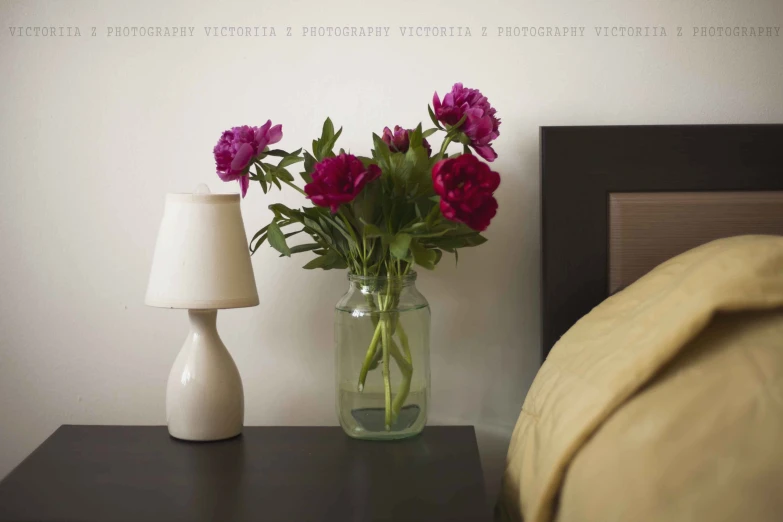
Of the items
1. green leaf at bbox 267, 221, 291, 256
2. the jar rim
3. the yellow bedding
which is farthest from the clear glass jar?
the yellow bedding

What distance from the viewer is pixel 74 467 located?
1.17 metres

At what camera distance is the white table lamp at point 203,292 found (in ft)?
4.01

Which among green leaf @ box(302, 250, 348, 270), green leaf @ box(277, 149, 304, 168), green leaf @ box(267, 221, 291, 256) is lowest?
green leaf @ box(302, 250, 348, 270)

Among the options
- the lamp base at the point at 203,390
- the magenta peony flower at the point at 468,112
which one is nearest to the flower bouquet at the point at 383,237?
the magenta peony flower at the point at 468,112

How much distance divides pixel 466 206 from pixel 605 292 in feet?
1.51

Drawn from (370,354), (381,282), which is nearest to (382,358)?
(370,354)

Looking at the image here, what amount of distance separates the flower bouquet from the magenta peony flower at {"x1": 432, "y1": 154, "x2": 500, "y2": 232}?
8 centimetres

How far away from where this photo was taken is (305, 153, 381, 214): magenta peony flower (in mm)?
1083

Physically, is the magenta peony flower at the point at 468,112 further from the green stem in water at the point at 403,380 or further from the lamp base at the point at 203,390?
the lamp base at the point at 203,390

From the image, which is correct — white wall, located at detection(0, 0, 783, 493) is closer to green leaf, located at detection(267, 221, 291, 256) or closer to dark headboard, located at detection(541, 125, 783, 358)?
dark headboard, located at detection(541, 125, 783, 358)

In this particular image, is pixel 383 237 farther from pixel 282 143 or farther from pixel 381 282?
pixel 282 143

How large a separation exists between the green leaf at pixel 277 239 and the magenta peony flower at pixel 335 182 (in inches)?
6.5

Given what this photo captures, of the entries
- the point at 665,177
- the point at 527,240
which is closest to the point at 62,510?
the point at 527,240

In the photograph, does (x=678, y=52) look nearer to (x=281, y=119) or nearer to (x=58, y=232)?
(x=281, y=119)
